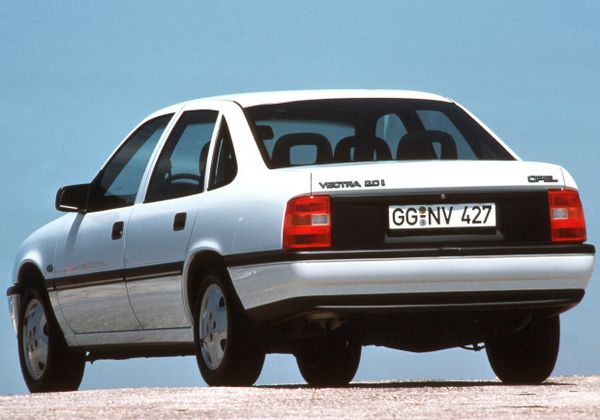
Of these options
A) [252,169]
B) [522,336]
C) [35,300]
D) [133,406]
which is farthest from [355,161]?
[35,300]

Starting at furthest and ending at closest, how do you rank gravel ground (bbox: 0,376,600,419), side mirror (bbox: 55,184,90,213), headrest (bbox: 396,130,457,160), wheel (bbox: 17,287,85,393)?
1. wheel (bbox: 17,287,85,393)
2. side mirror (bbox: 55,184,90,213)
3. headrest (bbox: 396,130,457,160)
4. gravel ground (bbox: 0,376,600,419)

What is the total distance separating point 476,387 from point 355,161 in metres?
1.64

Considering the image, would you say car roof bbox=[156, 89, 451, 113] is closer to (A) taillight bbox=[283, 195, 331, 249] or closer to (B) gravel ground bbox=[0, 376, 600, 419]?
(A) taillight bbox=[283, 195, 331, 249]

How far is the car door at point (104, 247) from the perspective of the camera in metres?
10.9

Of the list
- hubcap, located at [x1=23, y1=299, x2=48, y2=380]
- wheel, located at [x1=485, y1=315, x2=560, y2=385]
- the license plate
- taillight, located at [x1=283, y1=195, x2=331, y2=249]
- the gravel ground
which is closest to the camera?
the gravel ground

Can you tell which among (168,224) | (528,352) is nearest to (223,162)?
(168,224)

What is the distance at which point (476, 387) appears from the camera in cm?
973

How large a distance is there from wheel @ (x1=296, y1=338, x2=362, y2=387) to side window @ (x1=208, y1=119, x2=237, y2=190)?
83.1 inches

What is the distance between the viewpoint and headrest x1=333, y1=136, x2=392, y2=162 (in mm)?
10016

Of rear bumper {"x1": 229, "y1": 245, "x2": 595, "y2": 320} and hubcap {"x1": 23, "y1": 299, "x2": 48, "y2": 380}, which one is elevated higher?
rear bumper {"x1": 229, "y1": 245, "x2": 595, "y2": 320}

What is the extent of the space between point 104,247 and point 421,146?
8.20 ft

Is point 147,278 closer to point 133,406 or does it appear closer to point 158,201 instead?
point 158,201

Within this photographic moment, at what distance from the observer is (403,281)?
9.02 m

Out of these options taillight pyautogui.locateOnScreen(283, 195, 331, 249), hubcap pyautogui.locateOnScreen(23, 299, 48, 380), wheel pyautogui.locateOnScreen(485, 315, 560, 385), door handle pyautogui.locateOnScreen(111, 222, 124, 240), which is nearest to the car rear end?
taillight pyautogui.locateOnScreen(283, 195, 331, 249)
